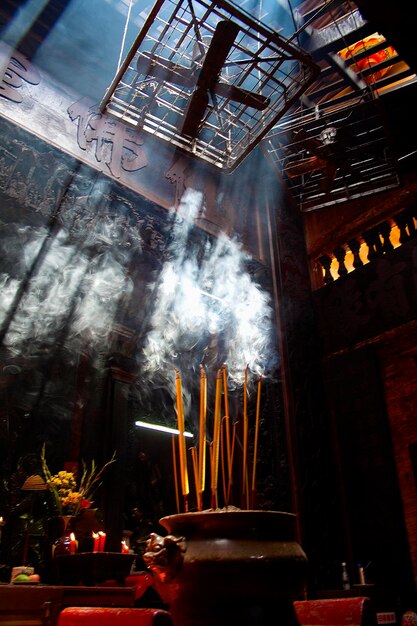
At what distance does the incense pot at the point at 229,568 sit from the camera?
87cm

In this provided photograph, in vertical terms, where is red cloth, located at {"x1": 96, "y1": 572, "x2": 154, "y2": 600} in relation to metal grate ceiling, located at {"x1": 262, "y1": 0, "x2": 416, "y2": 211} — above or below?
below

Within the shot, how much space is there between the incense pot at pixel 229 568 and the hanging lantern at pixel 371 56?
5.03 meters

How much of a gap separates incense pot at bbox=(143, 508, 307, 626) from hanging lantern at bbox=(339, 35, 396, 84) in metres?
5.03

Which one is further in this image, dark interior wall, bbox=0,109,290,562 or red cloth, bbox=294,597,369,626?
dark interior wall, bbox=0,109,290,562

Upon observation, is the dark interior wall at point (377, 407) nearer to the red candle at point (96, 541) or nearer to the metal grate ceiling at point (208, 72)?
the metal grate ceiling at point (208, 72)

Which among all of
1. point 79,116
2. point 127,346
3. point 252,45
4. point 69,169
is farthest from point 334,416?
point 252,45

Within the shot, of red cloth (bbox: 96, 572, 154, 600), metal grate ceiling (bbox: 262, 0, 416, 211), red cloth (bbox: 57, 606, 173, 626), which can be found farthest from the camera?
metal grate ceiling (bbox: 262, 0, 416, 211)

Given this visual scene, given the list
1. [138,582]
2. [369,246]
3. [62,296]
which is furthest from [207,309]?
[138,582]

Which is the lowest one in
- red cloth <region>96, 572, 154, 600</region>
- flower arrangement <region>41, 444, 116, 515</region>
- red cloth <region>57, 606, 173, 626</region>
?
red cloth <region>96, 572, 154, 600</region>

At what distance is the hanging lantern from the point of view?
193 inches

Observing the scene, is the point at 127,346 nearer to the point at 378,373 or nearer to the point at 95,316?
the point at 95,316

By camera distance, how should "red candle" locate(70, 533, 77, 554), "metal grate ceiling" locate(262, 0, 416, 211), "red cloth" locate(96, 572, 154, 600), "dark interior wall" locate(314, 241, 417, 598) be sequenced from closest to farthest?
"red cloth" locate(96, 572, 154, 600) → "red candle" locate(70, 533, 77, 554) → "dark interior wall" locate(314, 241, 417, 598) → "metal grate ceiling" locate(262, 0, 416, 211)

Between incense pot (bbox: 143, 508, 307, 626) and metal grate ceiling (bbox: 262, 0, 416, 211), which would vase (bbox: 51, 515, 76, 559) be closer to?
incense pot (bbox: 143, 508, 307, 626)

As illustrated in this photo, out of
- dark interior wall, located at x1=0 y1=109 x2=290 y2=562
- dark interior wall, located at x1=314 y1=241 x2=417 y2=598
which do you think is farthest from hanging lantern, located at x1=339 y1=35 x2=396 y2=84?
dark interior wall, located at x1=0 y1=109 x2=290 y2=562
